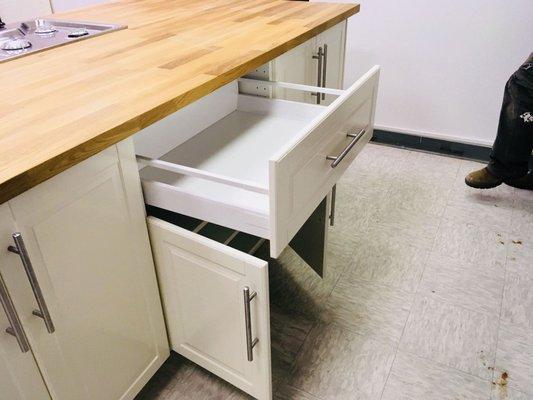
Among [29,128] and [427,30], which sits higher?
[29,128]

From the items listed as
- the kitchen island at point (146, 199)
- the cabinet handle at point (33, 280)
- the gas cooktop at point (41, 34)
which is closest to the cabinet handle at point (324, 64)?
the kitchen island at point (146, 199)

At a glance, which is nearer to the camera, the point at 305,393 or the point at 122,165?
the point at 122,165

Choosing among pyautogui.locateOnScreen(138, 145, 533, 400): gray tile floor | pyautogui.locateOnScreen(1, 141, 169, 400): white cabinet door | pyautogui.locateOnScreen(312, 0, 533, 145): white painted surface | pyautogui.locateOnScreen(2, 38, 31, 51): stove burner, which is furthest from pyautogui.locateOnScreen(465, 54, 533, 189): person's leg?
pyautogui.locateOnScreen(2, 38, 31, 51): stove burner

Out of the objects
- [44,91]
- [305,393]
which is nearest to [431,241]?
[305,393]

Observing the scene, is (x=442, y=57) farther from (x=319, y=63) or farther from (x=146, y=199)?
(x=146, y=199)

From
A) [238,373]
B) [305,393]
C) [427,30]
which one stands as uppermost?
[427,30]

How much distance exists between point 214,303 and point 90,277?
26 centimetres

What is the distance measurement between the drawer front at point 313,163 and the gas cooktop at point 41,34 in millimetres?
767

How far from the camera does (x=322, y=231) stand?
1.39m

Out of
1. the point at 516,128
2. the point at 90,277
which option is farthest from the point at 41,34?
the point at 516,128

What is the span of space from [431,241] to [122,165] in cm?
129

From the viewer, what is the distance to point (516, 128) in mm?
1815

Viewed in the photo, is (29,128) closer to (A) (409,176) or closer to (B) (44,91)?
(B) (44,91)

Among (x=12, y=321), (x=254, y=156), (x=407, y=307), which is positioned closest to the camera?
(x=12, y=321)
